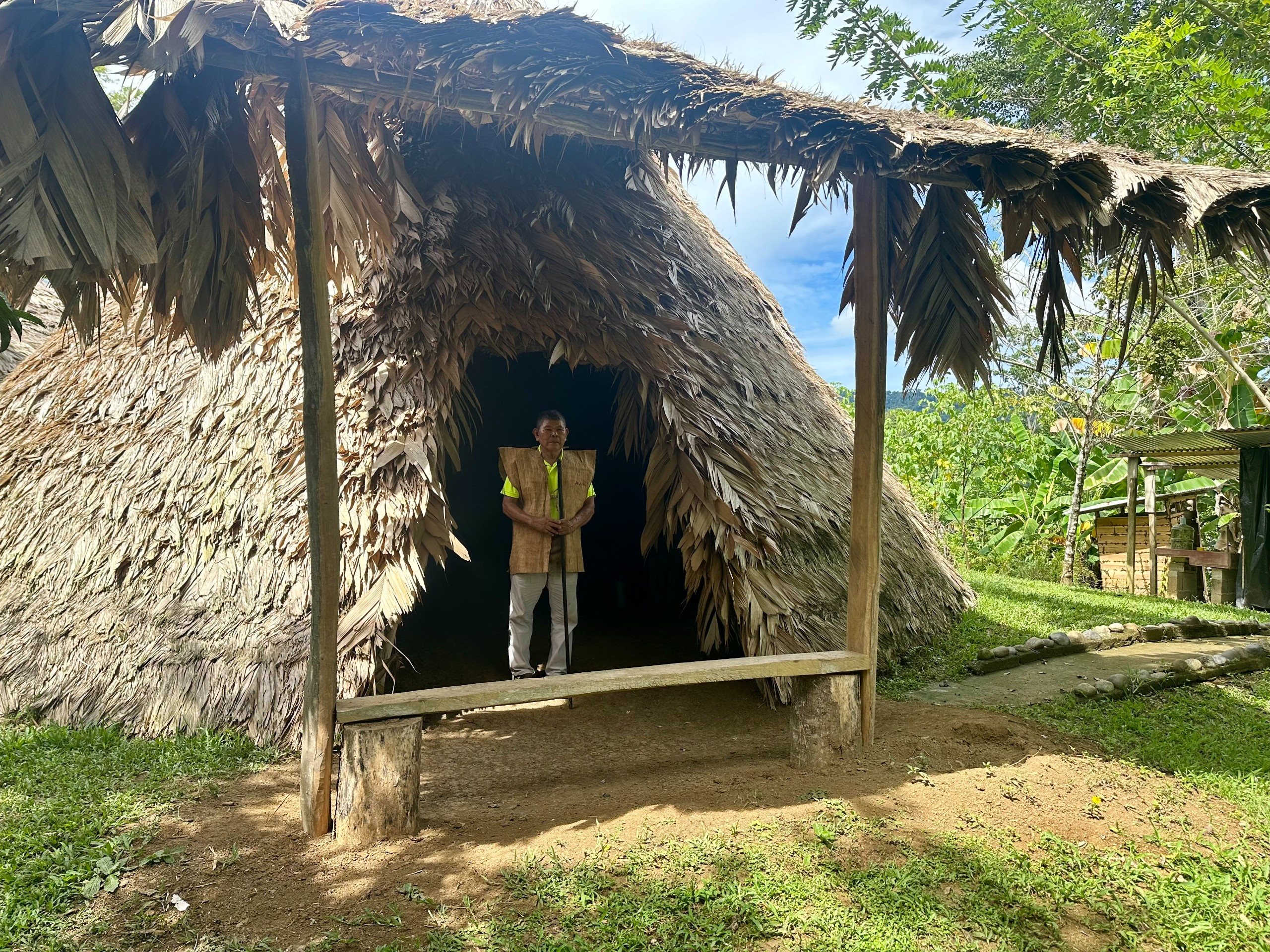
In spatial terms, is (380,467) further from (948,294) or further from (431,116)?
(948,294)

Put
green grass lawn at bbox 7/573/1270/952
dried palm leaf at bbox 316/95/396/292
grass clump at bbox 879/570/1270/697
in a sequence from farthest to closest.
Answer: grass clump at bbox 879/570/1270/697 → dried palm leaf at bbox 316/95/396/292 → green grass lawn at bbox 7/573/1270/952

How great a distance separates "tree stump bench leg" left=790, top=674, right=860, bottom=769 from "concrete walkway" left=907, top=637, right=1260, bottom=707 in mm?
1209

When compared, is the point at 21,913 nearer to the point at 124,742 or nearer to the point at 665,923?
the point at 124,742

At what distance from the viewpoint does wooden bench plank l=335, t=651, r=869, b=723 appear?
2842 millimetres

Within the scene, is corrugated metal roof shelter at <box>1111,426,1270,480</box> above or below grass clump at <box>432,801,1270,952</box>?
above

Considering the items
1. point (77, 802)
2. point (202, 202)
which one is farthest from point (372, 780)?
point (202, 202)

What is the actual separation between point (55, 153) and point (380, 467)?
6.41 feet

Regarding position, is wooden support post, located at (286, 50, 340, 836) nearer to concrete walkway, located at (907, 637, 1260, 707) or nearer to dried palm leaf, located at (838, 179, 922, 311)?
dried palm leaf, located at (838, 179, 922, 311)

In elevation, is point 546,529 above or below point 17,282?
below

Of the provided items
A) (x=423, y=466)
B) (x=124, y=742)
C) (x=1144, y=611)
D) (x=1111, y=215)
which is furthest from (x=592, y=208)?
(x=1144, y=611)

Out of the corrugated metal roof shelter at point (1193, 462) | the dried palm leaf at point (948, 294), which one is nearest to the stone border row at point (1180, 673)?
the dried palm leaf at point (948, 294)

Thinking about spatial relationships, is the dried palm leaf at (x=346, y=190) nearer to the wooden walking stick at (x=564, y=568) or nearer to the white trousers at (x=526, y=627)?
the wooden walking stick at (x=564, y=568)

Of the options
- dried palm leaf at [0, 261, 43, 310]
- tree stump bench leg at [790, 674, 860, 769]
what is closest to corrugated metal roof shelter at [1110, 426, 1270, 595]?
tree stump bench leg at [790, 674, 860, 769]

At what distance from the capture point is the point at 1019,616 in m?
6.70
